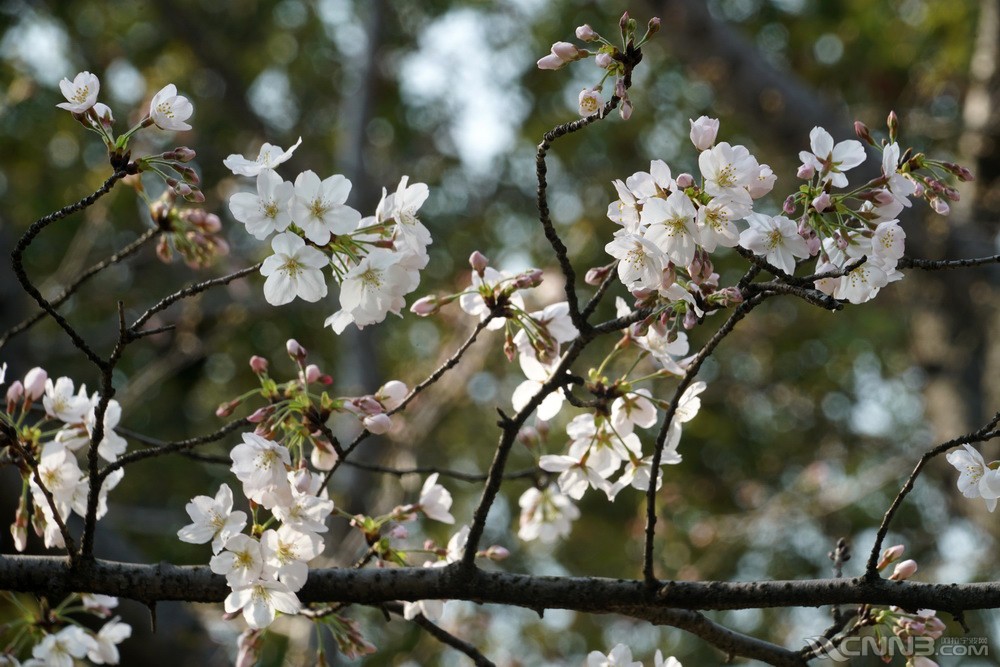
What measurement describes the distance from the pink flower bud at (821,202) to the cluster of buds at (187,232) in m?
1.10

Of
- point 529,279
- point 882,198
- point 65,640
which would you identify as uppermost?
point 882,198

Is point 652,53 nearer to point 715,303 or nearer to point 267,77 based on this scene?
point 267,77

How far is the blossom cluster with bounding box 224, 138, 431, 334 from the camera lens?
1.37 m

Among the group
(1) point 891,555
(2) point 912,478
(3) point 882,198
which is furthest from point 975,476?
(3) point 882,198

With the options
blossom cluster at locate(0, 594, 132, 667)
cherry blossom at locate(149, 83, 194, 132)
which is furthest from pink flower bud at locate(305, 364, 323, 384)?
blossom cluster at locate(0, 594, 132, 667)

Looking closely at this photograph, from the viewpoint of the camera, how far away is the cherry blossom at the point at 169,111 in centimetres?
145

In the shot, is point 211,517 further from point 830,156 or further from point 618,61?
point 830,156

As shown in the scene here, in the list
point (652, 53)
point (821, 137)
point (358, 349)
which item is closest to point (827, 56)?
point (652, 53)

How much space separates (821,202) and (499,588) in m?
0.71

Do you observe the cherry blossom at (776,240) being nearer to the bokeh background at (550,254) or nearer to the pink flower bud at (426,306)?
the pink flower bud at (426,306)

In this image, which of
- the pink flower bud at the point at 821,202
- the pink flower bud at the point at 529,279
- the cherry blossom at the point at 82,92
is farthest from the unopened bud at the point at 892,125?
the cherry blossom at the point at 82,92

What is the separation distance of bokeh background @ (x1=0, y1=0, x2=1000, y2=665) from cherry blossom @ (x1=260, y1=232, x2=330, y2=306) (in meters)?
2.60

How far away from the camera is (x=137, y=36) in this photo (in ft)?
22.2

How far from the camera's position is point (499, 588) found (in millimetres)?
1428
